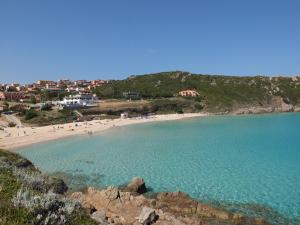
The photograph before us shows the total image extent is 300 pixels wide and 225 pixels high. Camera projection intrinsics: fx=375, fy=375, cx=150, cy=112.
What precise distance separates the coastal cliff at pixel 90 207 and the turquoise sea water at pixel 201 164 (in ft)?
8.66

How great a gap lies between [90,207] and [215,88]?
147 meters

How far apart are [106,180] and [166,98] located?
348 ft

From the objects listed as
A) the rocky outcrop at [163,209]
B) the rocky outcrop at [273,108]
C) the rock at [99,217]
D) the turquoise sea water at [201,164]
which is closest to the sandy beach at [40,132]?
the turquoise sea water at [201,164]

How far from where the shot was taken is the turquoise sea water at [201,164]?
987 inches

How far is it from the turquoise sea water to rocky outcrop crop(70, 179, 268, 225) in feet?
7.09

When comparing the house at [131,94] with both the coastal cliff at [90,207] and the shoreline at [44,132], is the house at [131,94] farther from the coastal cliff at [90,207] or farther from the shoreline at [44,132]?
the coastal cliff at [90,207]

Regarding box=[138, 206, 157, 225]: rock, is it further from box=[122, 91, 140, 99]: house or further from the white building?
box=[122, 91, 140, 99]: house

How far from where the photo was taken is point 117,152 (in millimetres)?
47500

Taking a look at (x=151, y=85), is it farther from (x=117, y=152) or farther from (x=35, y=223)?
(x=35, y=223)

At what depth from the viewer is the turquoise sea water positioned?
25.1 m

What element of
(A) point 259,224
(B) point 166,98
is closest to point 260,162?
(A) point 259,224

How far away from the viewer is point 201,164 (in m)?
37.2

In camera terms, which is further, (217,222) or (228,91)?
(228,91)

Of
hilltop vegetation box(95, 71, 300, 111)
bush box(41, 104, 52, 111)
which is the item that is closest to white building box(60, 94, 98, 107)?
bush box(41, 104, 52, 111)
